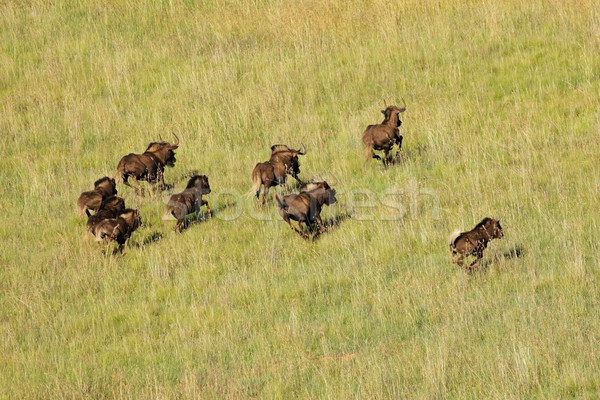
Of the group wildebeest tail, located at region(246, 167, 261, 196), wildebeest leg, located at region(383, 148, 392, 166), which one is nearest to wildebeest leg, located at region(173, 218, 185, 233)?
wildebeest tail, located at region(246, 167, 261, 196)

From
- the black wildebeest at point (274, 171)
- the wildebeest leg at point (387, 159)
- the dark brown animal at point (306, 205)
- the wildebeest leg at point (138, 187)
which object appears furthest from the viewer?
the wildebeest leg at point (387, 159)

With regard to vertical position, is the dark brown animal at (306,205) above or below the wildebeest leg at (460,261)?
above

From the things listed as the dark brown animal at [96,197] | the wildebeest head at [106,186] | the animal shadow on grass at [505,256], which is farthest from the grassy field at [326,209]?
the wildebeest head at [106,186]

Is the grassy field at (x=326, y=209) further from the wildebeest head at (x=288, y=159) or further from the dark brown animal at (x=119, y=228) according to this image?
the wildebeest head at (x=288, y=159)

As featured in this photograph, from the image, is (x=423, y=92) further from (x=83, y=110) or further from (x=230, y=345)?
(x=230, y=345)

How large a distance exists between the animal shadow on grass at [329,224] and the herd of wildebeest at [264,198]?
0.03 meters

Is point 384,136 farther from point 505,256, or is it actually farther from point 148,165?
point 505,256

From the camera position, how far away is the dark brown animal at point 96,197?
45.0ft

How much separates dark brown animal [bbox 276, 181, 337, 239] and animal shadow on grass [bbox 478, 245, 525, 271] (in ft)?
8.36

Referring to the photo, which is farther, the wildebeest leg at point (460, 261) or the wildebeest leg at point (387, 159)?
the wildebeest leg at point (387, 159)

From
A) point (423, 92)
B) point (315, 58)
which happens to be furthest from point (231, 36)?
point (423, 92)

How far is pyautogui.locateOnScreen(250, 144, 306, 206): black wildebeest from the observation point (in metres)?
13.6

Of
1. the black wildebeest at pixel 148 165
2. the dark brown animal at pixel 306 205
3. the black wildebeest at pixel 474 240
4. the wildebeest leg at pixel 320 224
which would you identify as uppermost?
the black wildebeest at pixel 148 165

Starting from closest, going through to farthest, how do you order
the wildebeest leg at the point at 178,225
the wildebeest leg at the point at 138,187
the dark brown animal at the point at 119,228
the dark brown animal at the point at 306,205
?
the dark brown animal at the point at 306,205, the dark brown animal at the point at 119,228, the wildebeest leg at the point at 178,225, the wildebeest leg at the point at 138,187
